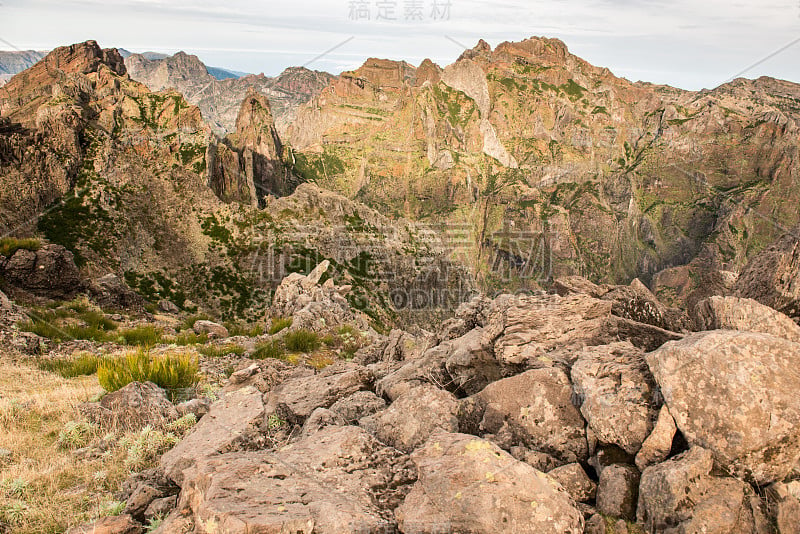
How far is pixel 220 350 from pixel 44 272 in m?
9.64

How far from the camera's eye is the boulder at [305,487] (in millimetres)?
3328

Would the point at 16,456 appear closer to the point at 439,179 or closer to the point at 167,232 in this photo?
the point at 167,232

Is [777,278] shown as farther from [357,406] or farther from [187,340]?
[187,340]

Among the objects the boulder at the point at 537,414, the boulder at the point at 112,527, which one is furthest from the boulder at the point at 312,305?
the boulder at the point at 112,527

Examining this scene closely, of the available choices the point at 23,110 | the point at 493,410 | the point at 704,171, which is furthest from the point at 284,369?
the point at 704,171

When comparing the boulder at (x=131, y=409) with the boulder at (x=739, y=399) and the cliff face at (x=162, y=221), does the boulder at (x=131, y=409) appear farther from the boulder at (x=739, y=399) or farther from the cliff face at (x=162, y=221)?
the cliff face at (x=162, y=221)

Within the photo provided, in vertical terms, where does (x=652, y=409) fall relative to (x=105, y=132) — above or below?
below

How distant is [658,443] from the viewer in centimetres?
393

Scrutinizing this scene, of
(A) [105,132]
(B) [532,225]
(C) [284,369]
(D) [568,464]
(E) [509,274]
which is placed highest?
(A) [105,132]

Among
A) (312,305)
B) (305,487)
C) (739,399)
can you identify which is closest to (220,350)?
(312,305)

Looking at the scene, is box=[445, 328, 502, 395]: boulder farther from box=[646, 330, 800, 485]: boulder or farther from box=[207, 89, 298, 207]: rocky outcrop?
box=[207, 89, 298, 207]: rocky outcrop

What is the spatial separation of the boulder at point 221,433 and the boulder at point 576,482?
345 centimetres

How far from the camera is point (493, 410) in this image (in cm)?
494

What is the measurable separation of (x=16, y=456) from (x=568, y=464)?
6661 mm
